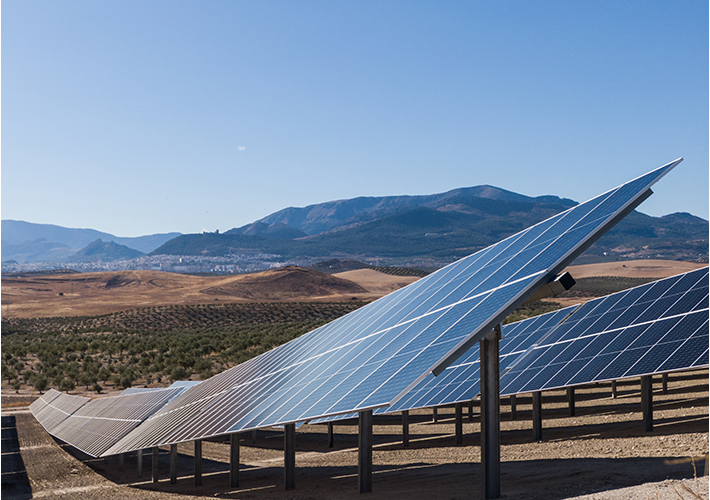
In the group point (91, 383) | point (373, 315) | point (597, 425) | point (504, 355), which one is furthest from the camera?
point (91, 383)

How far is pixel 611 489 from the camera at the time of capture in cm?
998

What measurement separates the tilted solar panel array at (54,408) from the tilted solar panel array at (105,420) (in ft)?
1.86

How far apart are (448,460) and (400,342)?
7267 mm

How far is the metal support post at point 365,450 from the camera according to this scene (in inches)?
490

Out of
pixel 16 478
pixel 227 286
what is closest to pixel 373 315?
pixel 16 478

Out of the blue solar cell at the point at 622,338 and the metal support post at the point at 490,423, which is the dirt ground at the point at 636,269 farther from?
the metal support post at the point at 490,423

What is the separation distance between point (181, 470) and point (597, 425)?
14740 mm

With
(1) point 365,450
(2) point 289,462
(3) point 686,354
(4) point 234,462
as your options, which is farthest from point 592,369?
(4) point 234,462

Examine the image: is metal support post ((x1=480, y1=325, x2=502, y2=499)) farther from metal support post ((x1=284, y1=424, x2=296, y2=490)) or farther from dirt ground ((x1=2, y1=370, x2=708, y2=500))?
metal support post ((x1=284, y1=424, x2=296, y2=490))

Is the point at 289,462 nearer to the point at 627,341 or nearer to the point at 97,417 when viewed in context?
the point at 627,341

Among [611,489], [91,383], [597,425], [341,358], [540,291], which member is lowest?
[91,383]

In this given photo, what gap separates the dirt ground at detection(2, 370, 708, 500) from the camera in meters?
11.5

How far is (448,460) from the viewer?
17125mm

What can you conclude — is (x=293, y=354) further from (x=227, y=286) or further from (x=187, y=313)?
(x=227, y=286)
